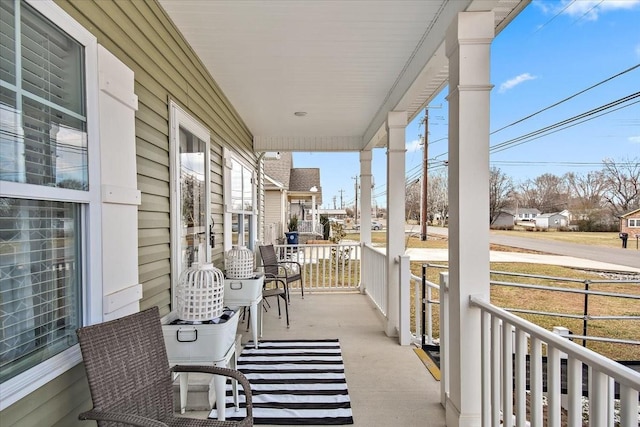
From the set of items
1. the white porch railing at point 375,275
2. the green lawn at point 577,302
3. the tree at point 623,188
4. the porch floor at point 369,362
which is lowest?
the green lawn at point 577,302

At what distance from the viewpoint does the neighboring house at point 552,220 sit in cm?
430

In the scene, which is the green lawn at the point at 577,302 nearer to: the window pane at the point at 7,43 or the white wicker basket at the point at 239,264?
the white wicker basket at the point at 239,264

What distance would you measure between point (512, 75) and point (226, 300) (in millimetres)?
9463

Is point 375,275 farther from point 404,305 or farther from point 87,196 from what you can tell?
point 87,196

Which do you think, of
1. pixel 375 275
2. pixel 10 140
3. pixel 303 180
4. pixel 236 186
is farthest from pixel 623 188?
pixel 303 180

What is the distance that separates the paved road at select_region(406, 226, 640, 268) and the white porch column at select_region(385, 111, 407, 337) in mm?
971

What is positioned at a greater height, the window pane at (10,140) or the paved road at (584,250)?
the window pane at (10,140)

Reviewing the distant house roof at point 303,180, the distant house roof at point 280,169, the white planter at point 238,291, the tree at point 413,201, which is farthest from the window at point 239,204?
the tree at point 413,201

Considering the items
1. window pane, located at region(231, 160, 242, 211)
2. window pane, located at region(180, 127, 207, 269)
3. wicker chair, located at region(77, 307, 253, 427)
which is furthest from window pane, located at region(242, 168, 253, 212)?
wicker chair, located at region(77, 307, 253, 427)

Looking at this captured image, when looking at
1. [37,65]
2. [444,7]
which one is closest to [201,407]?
[37,65]

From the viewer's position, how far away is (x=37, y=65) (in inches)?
51.4

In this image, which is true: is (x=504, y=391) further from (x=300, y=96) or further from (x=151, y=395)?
(x=300, y=96)

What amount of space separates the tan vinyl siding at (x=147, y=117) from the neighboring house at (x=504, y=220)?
19.4 ft

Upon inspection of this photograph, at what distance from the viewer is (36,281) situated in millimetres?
1299
